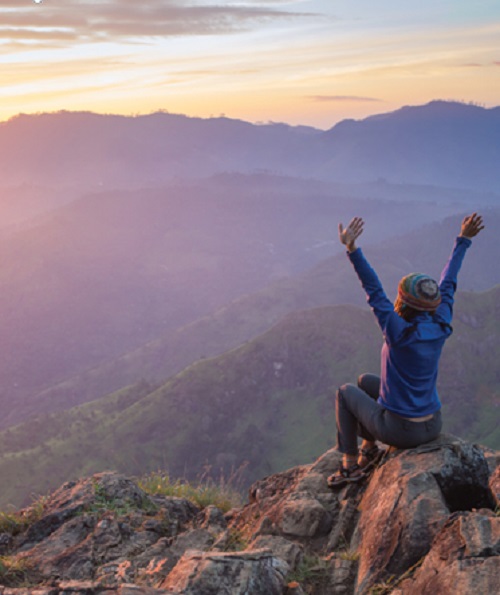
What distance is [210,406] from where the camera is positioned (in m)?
113

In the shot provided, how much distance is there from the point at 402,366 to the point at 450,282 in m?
1.41

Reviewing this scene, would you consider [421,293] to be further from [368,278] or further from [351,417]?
[351,417]

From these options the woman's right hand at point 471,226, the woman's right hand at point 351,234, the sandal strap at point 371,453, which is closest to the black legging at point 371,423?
the sandal strap at point 371,453

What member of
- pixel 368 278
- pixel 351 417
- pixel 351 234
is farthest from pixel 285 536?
pixel 351 234

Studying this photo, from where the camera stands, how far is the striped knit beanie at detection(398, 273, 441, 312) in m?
5.89

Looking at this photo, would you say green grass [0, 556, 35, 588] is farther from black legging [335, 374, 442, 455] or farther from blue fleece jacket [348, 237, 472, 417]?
blue fleece jacket [348, 237, 472, 417]

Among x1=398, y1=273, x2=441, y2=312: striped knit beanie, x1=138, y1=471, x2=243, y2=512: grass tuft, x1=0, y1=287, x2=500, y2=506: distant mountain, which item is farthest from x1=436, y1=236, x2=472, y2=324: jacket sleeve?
x1=0, y1=287, x2=500, y2=506: distant mountain

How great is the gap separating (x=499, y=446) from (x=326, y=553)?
98178 mm

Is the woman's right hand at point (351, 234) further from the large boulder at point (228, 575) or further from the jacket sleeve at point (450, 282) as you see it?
the large boulder at point (228, 575)

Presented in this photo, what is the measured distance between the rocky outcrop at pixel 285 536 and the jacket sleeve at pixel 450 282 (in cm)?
149

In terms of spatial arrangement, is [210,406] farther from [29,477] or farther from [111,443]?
[29,477]

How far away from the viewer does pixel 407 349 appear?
6059 mm

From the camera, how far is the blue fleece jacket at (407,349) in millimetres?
5949

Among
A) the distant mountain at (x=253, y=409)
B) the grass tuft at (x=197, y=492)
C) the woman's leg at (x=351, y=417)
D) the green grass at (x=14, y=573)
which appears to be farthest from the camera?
the distant mountain at (x=253, y=409)
